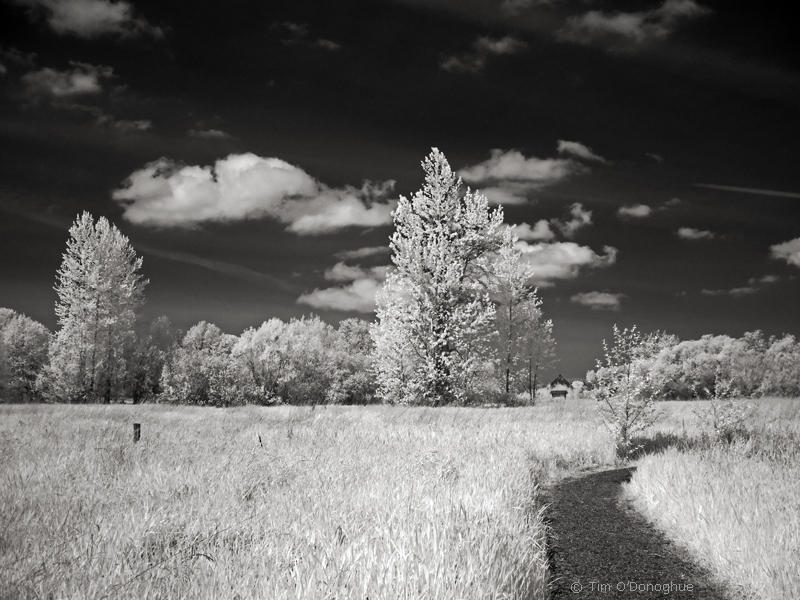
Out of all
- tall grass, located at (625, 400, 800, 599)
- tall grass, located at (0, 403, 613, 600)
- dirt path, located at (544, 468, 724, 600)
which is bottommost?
dirt path, located at (544, 468, 724, 600)

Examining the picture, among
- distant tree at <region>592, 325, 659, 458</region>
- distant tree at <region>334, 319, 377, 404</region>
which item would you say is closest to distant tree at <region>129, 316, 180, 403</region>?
distant tree at <region>334, 319, 377, 404</region>

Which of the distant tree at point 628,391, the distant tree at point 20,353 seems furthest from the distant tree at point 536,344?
the distant tree at point 20,353

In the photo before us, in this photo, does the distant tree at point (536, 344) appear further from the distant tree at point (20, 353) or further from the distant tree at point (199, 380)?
the distant tree at point (20, 353)

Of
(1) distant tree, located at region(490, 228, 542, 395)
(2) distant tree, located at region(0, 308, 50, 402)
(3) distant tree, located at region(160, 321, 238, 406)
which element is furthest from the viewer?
(2) distant tree, located at region(0, 308, 50, 402)

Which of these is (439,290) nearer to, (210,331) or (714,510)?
(714,510)

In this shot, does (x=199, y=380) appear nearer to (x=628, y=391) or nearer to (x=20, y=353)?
(x=20, y=353)

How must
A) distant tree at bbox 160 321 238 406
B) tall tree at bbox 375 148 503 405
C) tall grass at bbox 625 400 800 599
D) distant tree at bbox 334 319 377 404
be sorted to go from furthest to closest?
distant tree at bbox 334 319 377 404
distant tree at bbox 160 321 238 406
tall tree at bbox 375 148 503 405
tall grass at bbox 625 400 800 599

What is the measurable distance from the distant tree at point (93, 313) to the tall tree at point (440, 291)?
23.0 meters

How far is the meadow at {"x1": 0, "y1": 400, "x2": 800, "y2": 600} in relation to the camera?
3.62 metres

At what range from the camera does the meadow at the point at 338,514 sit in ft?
11.9

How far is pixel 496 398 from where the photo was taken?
2802 centimetres

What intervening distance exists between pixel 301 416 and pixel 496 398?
1194 centimetres

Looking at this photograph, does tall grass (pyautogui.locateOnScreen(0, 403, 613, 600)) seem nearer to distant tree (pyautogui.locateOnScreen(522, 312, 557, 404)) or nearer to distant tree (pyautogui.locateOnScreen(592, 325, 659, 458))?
distant tree (pyautogui.locateOnScreen(592, 325, 659, 458))

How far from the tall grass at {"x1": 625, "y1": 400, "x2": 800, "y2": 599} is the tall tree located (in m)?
11.7
